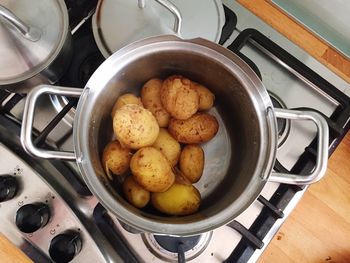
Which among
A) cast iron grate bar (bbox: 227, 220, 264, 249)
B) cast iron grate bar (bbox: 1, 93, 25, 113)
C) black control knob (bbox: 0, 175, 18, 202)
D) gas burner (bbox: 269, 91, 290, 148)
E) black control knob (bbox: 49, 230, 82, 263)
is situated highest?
gas burner (bbox: 269, 91, 290, 148)

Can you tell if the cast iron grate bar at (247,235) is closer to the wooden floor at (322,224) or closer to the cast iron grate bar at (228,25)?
the wooden floor at (322,224)

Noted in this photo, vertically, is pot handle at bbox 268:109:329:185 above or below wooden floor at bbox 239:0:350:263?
above

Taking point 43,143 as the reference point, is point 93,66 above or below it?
above

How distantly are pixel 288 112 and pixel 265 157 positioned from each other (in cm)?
6

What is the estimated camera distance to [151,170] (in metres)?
0.54

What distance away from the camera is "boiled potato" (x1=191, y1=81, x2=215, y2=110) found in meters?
0.61

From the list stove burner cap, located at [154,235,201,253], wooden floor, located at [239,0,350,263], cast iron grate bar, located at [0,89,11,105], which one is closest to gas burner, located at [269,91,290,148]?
wooden floor, located at [239,0,350,263]

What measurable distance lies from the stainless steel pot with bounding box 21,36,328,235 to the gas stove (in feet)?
0.23

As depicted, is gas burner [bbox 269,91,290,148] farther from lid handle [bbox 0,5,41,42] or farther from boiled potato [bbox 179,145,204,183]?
lid handle [bbox 0,5,41,42]

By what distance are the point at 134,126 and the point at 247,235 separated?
24 centimetres

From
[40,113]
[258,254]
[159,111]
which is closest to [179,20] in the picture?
[159,111]

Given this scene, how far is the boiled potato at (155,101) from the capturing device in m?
0.61

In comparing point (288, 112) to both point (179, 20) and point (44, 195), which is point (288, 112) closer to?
point (179, 20)

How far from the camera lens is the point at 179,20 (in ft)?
1.96
